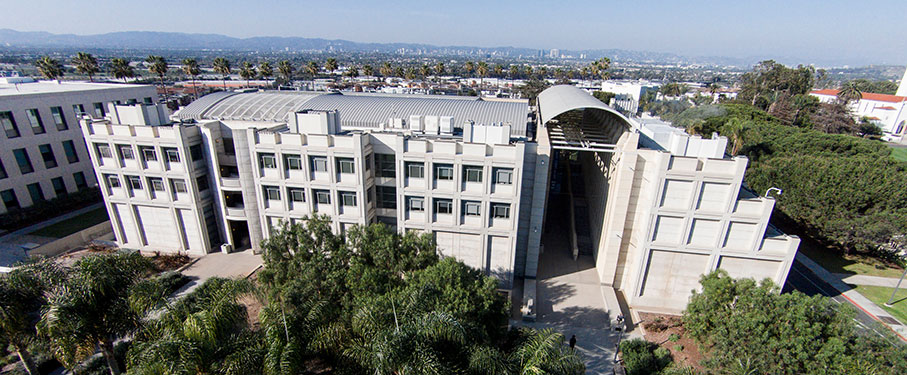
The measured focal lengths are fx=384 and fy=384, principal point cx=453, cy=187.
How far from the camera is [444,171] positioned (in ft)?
98.4

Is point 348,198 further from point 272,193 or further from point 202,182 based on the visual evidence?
point 202,182

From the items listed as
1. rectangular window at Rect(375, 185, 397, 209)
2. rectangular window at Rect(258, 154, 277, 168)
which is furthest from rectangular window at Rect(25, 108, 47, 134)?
rectangular window at Rect(375, 185, 397, 209)

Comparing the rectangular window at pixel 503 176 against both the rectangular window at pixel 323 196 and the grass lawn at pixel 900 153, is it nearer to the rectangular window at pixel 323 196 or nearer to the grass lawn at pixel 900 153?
the rectangular window at pixel 323 196

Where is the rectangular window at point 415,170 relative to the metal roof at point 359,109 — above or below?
below

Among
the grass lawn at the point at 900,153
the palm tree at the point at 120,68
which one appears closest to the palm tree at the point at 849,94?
the grass lawn at the point at 900,153

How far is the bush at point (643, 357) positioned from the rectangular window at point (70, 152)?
63.3m

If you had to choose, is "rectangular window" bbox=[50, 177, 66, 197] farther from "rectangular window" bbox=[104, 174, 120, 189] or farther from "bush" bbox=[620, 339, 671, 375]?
"bush" bbox=[620, 339, 671, 375]

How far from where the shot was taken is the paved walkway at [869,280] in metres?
35.6

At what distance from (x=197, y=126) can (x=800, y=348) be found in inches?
1722

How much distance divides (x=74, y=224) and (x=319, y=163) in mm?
33253

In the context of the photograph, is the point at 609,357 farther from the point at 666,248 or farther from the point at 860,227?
the point at 860,227

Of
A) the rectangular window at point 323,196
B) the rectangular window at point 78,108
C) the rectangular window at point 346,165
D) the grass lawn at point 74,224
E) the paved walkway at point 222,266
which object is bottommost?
the paved walkway at point 222,266

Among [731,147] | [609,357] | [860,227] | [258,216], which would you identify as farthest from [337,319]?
[731,147]

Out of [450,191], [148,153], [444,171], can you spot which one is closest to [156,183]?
[148,153]
